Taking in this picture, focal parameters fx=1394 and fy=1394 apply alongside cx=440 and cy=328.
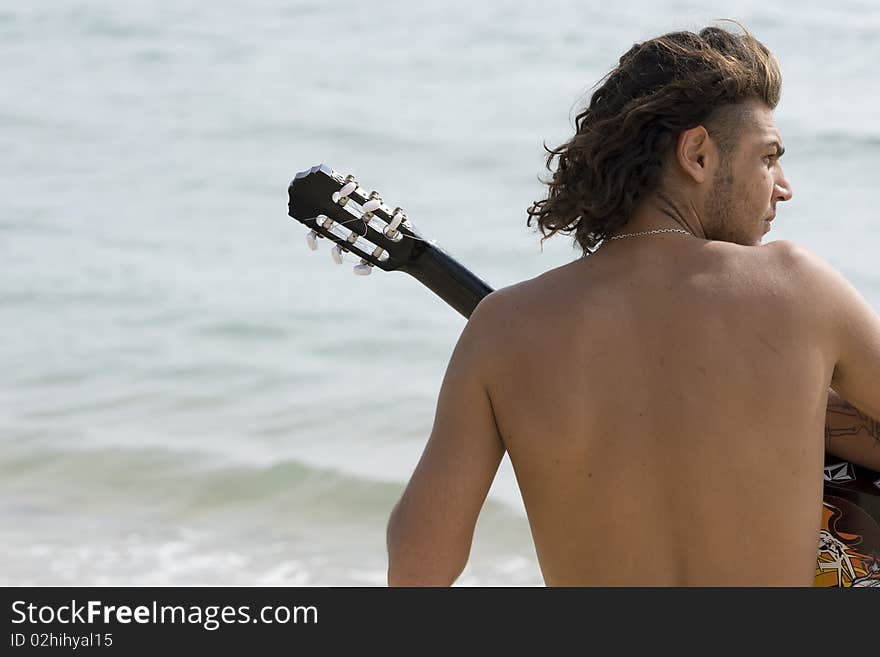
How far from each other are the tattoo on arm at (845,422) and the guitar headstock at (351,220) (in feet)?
2.52

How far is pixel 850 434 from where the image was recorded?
2.03m

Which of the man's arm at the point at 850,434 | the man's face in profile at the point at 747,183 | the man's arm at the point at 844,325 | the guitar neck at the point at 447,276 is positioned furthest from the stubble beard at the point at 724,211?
the guitar neck at the point at 447,276

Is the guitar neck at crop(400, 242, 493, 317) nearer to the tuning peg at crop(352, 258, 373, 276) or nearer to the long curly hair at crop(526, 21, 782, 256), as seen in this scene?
the tuning peg at crop(352, 258, 373, 276)

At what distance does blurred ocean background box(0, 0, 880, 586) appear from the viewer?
573cm

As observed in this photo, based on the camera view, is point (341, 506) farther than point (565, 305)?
Yes

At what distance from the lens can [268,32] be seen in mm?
14516

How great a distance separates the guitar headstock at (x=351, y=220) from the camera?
91.4 inches

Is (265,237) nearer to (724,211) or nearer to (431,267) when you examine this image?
(431,267)

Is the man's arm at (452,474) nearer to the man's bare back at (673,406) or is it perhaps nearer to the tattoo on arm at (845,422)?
the man's bare back at (673,406)

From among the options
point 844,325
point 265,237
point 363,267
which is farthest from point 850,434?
point 265,237

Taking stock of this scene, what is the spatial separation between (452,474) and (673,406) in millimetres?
315
